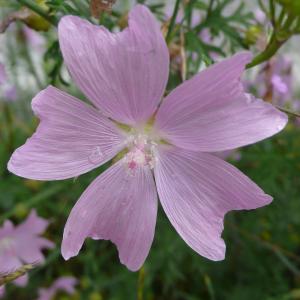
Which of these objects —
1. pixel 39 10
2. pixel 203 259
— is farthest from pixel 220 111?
pixel 203 259

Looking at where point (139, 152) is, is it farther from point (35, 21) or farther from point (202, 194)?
point (35, 21)

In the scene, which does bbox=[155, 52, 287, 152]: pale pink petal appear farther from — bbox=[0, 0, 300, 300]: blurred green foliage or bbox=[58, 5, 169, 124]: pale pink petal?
bbox=[0, 0, 300, 300]: blurred green foliage

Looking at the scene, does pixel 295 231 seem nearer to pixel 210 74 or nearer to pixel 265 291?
pixel 265 291

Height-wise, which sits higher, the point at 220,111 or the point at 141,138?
the point at 220,111

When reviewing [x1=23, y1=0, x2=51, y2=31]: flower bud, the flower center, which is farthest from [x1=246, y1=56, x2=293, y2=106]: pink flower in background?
[x1=23, y1=0, x2=51, y2=31]: flower bud

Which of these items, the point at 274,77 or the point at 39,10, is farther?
the point at 274,77

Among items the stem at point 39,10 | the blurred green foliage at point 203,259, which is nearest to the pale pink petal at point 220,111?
the stem at point 39,10

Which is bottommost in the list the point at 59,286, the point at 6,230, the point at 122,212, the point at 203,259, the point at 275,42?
the point at 59,286
